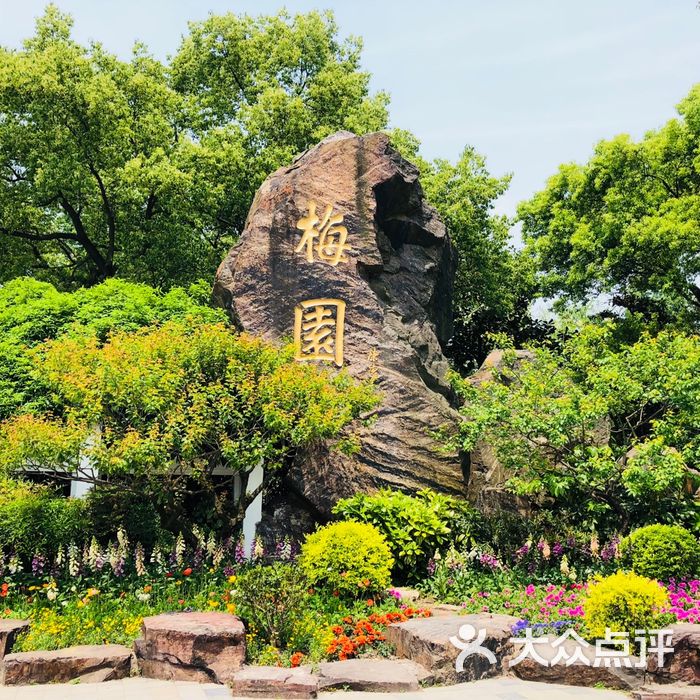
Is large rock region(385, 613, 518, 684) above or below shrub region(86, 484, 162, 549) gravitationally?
below

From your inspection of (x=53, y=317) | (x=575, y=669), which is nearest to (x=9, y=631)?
(x=575, y=669)

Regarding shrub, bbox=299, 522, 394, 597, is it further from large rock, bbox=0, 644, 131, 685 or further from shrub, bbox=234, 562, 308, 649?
large rock, bbox=0, 644, 131, 685

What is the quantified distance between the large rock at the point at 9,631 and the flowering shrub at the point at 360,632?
2.69 m

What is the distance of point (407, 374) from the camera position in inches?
433

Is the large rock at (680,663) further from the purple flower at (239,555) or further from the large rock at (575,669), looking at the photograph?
the purple flower at (239,555)

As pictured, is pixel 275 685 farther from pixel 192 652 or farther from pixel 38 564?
pixel 38 564

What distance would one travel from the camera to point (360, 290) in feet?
36.8

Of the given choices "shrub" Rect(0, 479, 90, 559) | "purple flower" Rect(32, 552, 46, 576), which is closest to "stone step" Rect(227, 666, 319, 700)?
"purple flower" Rect(32, 552, 46, 576)

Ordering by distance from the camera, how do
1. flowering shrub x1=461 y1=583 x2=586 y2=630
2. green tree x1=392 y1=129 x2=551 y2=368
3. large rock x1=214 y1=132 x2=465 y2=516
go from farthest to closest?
green tree x1=392 y1=129 x2=551 y2=368 → large rock x1=214 y1=132 x2=465 y2=516 → flowering shrub x1=461 y1=583 x2=586 y2=630

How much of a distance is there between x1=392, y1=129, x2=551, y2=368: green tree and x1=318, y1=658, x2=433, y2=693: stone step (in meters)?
14.4

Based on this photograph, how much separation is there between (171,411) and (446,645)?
389cm

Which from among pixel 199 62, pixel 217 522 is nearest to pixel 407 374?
pixel 217 522

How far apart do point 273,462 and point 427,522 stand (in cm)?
197

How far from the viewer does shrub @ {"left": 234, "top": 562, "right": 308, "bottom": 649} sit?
6539 mm
